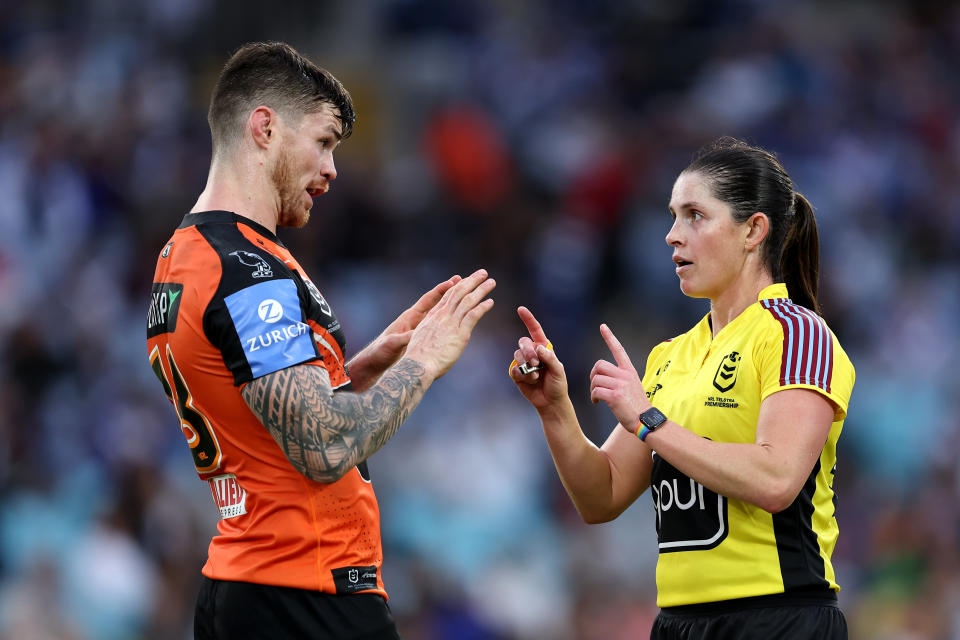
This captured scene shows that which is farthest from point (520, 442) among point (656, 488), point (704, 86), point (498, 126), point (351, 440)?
point (351, 440)

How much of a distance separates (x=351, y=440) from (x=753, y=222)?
1.66 m

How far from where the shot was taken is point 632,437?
453cm

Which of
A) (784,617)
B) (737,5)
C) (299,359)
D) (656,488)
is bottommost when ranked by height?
(784,617)

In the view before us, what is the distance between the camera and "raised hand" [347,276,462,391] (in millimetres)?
4219

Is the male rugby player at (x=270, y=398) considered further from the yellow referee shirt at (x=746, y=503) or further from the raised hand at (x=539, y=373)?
the yellow referee shirt at (x=746, y=503)

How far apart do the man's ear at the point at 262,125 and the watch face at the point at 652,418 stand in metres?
1.49

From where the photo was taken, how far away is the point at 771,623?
3826 millimetres

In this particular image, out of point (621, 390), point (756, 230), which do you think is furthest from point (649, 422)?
point (756, 230)

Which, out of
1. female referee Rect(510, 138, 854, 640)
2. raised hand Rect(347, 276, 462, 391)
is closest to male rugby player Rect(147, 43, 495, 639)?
raised hand Rect(347, 276, 462, 391)

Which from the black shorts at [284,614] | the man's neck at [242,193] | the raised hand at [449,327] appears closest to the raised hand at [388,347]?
the raised hand at [449,327]

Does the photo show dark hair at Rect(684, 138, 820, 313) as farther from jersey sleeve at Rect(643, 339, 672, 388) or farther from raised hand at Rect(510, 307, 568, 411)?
raised hand at Rect(510, 307, 568, 411)

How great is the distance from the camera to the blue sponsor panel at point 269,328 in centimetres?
344

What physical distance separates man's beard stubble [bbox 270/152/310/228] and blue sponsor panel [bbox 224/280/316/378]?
0.41m

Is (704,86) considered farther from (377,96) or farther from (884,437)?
(884,437)
